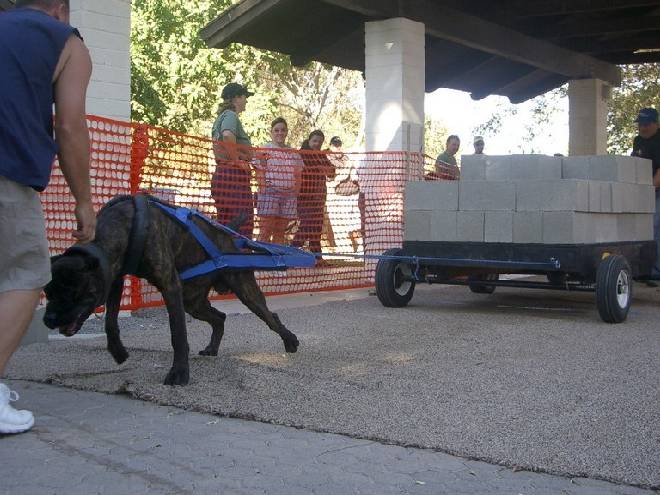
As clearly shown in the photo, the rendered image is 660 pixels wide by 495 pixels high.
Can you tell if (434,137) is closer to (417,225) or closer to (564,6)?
(564,6)

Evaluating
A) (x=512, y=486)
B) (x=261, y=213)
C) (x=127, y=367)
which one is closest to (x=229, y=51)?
(x=261, y=213)

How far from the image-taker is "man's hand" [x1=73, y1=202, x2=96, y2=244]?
418cm

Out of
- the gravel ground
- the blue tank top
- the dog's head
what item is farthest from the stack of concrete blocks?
the blue tank top

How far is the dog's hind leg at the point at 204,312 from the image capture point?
5.77m

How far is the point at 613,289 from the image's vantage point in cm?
796

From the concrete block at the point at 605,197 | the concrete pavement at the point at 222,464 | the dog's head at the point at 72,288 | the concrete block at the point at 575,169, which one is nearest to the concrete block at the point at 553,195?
the concrete block at the point at 605,197

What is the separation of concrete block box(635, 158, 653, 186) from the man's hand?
6640 mm

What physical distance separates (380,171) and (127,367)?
7.22 meters

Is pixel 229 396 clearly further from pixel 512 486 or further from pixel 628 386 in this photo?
pixel 628 386

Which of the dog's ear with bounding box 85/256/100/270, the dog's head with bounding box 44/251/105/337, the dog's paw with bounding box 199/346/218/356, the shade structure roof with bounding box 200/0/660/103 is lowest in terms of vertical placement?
the dog's paw with bounding box 199/346/218/356

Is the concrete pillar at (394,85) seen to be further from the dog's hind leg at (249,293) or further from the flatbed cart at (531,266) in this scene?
the dog's hind leg at (249,293)

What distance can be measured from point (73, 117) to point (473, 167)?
5643 mm

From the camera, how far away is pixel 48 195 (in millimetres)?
7867

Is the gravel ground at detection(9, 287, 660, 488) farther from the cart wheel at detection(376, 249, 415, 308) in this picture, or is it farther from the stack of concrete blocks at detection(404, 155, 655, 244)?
the stack of concrete blocks at detection(404, 155, 655, 244)
